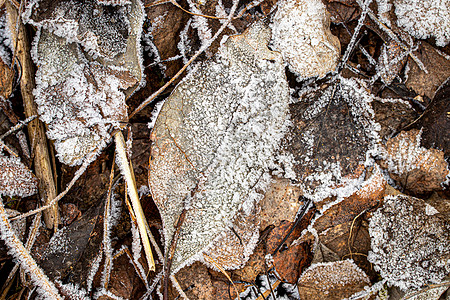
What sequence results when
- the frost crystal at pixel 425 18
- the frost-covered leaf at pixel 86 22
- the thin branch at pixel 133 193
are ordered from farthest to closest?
the frost crystal at pixel 425 18
the thin branch at pixel 133 193
the frost-covered leaf at pixel 86 22

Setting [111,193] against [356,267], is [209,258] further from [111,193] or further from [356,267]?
[356,267]

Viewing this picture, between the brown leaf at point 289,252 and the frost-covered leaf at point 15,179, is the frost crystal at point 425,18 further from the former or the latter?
Answer: the frost-covered leaf at point 15,179

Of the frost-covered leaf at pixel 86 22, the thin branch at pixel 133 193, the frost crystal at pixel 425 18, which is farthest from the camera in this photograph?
the frost crystal at pixel 425 18

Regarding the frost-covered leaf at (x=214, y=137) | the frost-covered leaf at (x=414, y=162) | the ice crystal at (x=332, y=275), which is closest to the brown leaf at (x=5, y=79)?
the frost-covered leaf at (x=214, y=137)

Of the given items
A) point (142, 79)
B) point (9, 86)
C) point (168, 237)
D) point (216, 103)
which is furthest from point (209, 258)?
point (9, 86)

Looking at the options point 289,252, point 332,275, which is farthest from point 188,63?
point 332,275

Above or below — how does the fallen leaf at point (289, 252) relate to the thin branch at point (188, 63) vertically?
below
